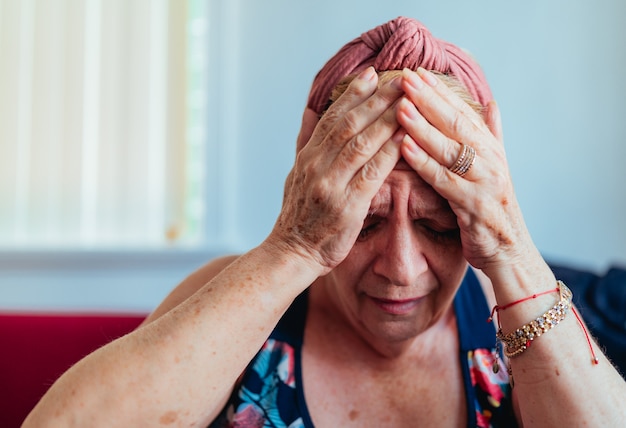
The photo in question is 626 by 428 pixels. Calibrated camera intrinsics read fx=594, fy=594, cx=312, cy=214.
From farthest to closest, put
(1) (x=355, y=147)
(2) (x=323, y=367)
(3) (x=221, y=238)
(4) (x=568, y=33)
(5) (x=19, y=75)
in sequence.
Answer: (5) (x=19, y=75) → (3) (x=221, y=238) → (4) (x=568, y=33) → (2) (x=323, y=367) → (1) (x=355, y=147)

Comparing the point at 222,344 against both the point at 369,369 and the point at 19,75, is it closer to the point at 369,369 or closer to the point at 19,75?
the point at 369,369

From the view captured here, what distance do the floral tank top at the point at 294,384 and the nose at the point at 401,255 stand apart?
0.86ft

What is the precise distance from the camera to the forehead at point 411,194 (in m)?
0.90

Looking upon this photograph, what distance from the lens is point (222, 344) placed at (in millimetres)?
876

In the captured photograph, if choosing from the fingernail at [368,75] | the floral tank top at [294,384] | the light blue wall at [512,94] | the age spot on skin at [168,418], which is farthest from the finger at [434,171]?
the light blue wall at [512,94]

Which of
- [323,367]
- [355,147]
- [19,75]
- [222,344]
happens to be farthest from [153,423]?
[19,75]

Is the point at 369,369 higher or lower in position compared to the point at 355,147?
lower

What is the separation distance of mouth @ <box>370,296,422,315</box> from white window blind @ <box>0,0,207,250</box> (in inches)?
63.1

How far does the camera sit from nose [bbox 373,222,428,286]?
36.4 inches

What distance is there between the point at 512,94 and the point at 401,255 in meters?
1.56

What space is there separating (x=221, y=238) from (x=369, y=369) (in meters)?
1.40

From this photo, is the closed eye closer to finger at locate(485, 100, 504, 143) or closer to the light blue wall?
finger at locate(485, 100, 504, 143)

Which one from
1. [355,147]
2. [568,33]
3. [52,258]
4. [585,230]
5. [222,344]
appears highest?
[568,33]

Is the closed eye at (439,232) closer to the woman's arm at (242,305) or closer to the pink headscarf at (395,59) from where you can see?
the woman's arm at (242,305)
